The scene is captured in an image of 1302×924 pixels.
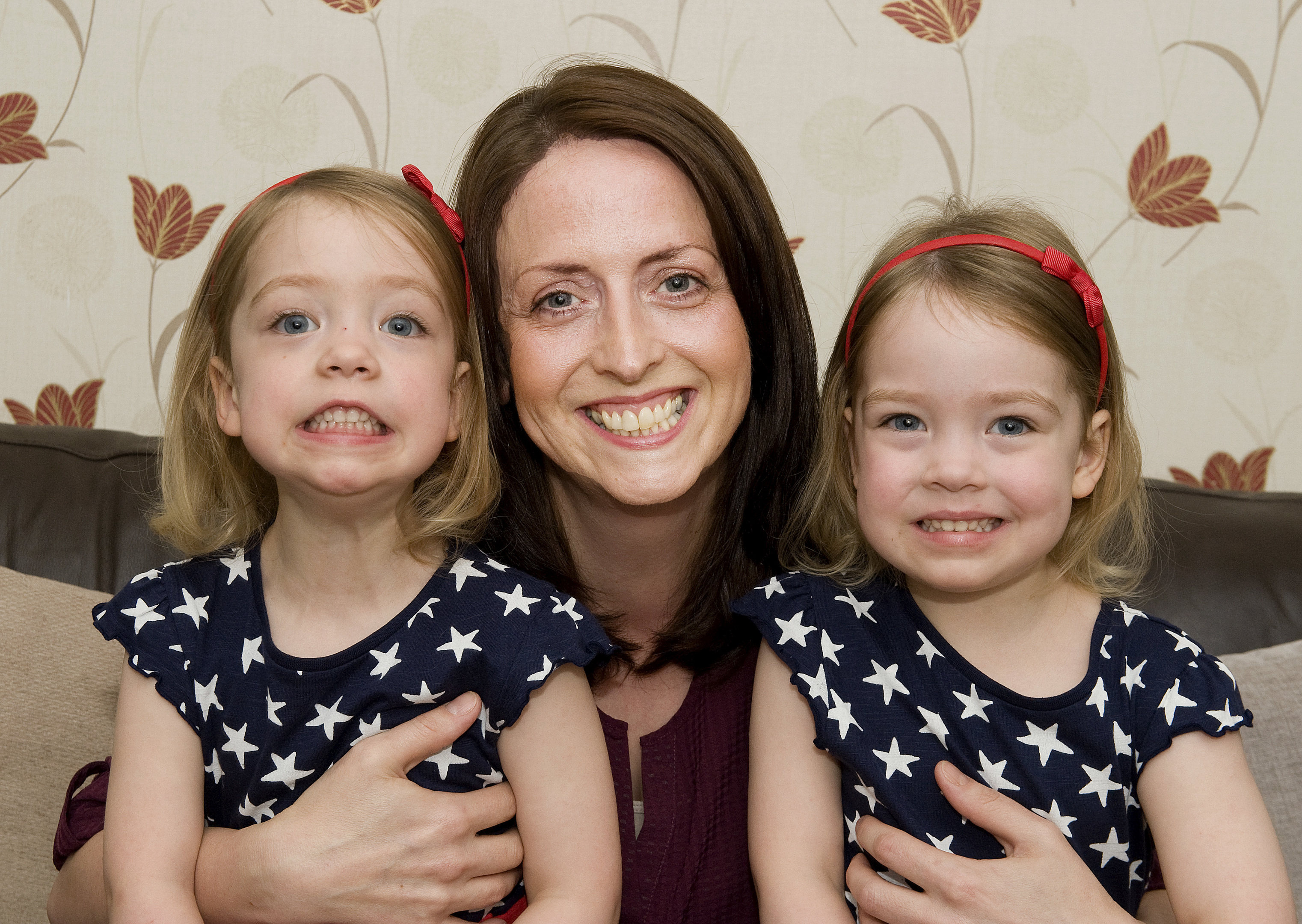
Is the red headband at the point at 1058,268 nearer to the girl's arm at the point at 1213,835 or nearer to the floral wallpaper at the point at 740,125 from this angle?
the girl's arm at the point at 1213,835

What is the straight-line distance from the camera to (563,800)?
1326mm

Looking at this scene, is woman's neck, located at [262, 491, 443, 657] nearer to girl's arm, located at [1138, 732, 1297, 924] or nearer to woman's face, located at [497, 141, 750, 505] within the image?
woman's face, located at [497, 141, 750, 505]

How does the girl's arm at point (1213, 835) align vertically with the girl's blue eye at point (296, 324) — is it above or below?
below

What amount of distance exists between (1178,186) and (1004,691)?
157 cm

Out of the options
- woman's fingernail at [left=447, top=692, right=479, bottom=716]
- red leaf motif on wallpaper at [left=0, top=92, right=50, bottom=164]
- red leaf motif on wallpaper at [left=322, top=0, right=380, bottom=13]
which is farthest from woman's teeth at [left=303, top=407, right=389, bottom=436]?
red leaf motif on wallpaper at [left=0, top=92, right=50, bottom=164]

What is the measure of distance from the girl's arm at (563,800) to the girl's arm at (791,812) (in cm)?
19

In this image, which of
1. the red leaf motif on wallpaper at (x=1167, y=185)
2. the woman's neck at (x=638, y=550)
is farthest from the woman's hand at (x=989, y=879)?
the red leaf motif on wallpaper at (x=1167, y=185)

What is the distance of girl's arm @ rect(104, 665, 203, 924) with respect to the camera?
1270mm

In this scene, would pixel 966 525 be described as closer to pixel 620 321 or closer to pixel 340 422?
pixel 620 321

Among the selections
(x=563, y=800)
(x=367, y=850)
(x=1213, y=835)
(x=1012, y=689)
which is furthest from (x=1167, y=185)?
(x=367, y=850)

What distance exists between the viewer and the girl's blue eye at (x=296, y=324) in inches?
51.2

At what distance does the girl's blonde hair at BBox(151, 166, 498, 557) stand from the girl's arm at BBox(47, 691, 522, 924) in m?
0.26

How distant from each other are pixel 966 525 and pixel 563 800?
1.97 feet

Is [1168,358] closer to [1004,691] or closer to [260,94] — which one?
[1004,691]
